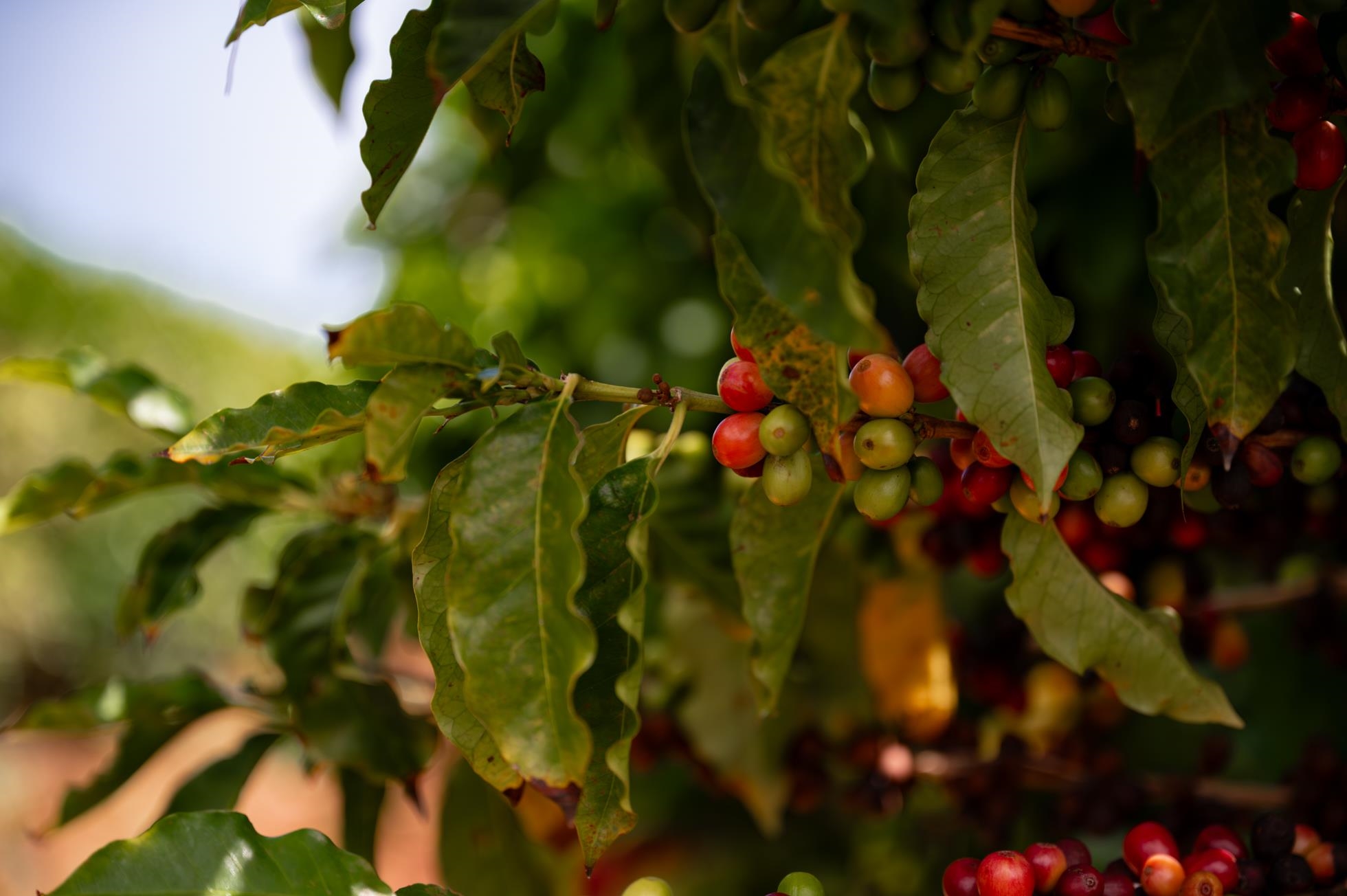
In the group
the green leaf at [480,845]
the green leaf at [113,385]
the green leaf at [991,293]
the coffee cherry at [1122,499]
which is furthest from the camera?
the green leaf at [480,845]

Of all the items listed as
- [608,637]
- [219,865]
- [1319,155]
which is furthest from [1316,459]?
[219,865]

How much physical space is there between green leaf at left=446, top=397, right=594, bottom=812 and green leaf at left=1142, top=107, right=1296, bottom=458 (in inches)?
17.4

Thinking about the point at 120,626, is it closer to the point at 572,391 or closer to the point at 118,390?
the point at 118,390

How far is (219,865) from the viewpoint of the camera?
697 mm

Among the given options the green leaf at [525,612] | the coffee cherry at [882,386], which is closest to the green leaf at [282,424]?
the green leaf at [525,612]

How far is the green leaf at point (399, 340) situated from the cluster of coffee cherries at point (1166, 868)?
55cm

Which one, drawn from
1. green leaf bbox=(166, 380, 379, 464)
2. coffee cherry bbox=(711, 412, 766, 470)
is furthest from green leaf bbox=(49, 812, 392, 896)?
coffee cherry bbox=(711, 412, 766, 470)

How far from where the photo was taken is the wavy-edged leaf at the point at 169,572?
123 centimetres

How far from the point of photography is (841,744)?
53.2 inches

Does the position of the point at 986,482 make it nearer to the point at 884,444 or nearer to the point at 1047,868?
the point at 884,444

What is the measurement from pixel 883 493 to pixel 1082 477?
0.51 feet

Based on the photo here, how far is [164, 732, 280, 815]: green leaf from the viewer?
121 cm

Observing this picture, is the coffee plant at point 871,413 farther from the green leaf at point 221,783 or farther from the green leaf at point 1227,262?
the green leaf at point 221,783

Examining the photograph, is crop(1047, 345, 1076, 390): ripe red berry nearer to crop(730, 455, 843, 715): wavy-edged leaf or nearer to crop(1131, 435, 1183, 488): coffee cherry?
crop(1131, 435, 1183, 488): coffee cherry
